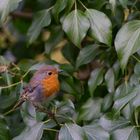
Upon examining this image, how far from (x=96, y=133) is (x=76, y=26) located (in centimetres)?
43

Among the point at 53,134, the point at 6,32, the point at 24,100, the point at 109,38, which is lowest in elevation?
the point at 6,32

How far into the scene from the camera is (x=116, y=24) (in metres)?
2.45

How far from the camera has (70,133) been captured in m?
1.96

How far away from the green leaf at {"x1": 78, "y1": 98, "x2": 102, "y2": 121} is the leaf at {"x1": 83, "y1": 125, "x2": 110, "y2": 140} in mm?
311

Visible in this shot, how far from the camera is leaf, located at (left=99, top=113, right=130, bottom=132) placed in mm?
2096

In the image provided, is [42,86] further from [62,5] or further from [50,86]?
[62,5]

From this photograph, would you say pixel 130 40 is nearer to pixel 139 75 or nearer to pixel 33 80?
pixel 139 75

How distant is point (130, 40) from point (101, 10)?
38 centimetres

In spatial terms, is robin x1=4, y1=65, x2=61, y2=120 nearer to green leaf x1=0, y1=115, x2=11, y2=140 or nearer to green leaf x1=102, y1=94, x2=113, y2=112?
green leaf x1=0, y1=115, x2=11, y2=140

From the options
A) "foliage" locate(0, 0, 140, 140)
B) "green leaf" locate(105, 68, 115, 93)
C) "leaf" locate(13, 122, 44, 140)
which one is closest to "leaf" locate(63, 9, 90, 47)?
"foliage" locate(0, 0, 140, 140)

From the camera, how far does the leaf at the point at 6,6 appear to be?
7.08 feet

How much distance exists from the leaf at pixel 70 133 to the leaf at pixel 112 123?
0.16 m

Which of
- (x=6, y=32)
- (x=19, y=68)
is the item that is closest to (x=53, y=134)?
(x=19, y=68)

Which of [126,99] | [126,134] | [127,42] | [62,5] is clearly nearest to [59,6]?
[62,5]
